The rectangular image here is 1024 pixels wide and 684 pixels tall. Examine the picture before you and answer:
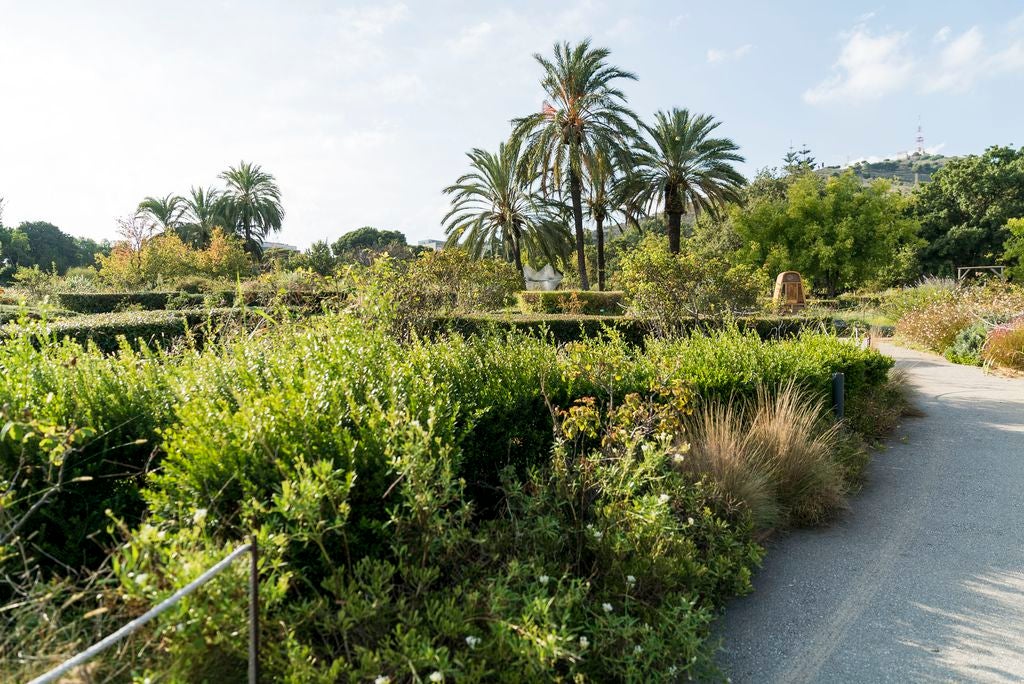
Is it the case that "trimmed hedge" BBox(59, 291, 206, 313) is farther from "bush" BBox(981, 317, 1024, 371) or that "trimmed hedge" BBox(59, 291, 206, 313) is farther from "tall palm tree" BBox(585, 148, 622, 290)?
"bush" BBox(981, 317, 1024, 371)

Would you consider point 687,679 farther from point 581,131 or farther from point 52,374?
point 581,131

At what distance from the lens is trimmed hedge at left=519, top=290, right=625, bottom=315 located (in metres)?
18.4

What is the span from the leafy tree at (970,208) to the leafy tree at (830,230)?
190 inches

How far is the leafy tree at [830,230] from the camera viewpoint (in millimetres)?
29578

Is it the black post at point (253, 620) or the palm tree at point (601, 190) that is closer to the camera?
the black post at point (253, 620)

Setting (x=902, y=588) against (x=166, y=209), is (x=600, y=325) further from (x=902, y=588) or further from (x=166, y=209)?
(x=166, y=209)

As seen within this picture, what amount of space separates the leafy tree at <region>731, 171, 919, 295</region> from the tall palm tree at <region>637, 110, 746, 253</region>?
27.4ft

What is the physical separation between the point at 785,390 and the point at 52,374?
16.5 ft

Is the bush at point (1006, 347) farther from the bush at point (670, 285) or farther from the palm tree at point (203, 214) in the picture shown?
the palm tree at point (203, 214)

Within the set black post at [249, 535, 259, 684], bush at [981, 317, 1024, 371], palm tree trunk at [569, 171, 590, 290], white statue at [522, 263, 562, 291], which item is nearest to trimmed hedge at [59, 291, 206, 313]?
palm tree trunk at [569, 171, 590, 290]

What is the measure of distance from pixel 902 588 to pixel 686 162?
21703 millimetres

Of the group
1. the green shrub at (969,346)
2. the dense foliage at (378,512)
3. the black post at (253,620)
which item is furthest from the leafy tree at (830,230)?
the black post at (253,620)

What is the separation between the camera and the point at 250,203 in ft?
132

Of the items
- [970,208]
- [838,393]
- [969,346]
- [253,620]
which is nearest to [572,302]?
[969,346]
